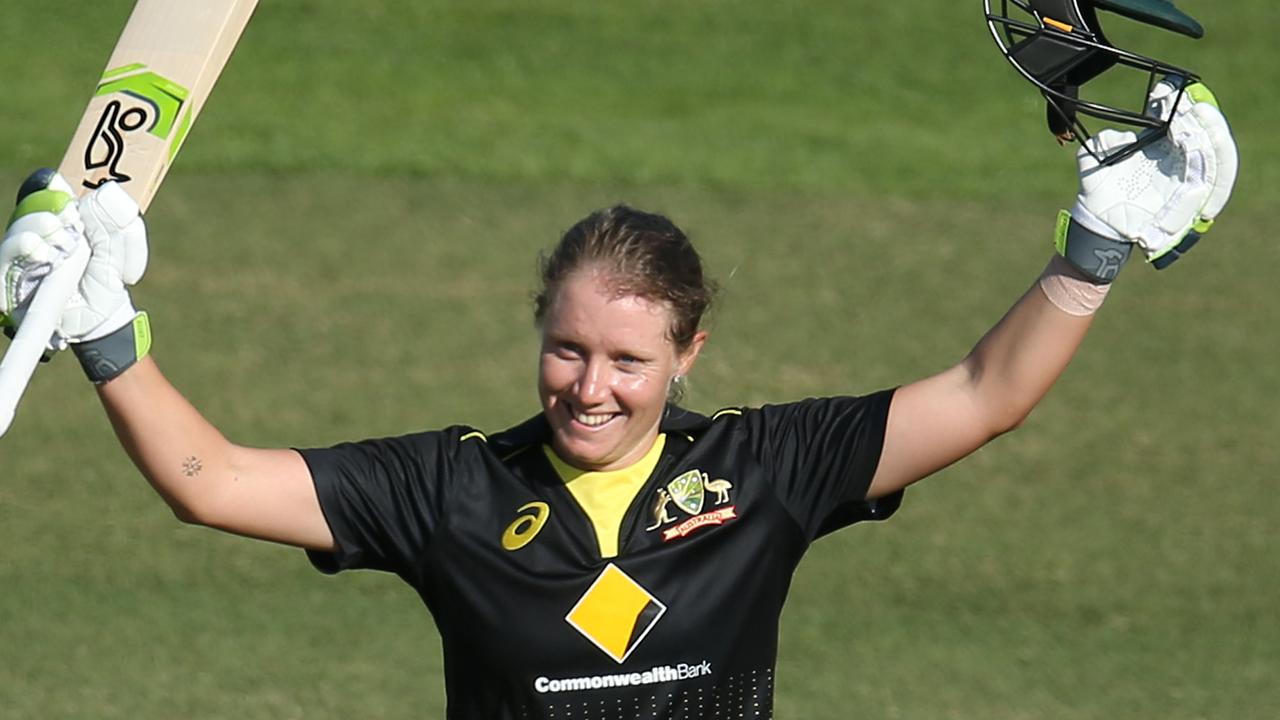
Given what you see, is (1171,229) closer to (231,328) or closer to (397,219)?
(231,328)

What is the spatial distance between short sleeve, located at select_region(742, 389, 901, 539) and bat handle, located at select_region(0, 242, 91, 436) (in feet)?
4.50

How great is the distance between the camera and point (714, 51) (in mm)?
14586

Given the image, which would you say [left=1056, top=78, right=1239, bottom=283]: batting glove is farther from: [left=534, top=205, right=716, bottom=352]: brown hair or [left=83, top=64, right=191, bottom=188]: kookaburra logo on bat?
[left=83, top=64, right=191, bottom=188]: kookaburra logo on bat

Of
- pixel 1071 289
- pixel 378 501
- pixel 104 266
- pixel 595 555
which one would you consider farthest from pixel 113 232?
pixel 1071 289

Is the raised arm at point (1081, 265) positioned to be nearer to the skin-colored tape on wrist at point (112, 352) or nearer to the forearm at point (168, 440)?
→ the forearm at point (168, 440)

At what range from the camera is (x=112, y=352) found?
12.3 ft

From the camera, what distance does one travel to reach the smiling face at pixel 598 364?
399 centimetres

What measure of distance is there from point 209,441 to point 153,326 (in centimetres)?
641

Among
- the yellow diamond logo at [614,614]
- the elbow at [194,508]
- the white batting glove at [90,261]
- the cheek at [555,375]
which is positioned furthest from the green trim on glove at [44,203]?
the yellow diamond logo at [614,614]

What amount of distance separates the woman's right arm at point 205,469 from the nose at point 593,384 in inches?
21.5

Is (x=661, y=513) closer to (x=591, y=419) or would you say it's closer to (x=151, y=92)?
(x=591, y=419)

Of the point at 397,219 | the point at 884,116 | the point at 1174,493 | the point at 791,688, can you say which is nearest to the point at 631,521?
the point at 791,688

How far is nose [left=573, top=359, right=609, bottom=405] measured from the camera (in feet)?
13.0

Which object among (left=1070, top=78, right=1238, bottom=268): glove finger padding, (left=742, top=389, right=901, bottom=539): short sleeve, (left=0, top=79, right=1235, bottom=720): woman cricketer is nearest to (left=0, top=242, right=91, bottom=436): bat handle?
(left=0, top=79, right=1235, bottom=720): woman cricketer
